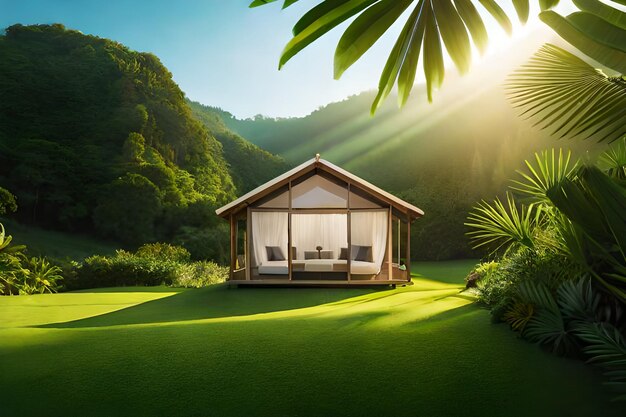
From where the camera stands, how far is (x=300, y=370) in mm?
4387

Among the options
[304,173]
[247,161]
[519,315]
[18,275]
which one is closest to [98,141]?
[247,161]

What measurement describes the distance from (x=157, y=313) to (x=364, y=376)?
4.97 meters

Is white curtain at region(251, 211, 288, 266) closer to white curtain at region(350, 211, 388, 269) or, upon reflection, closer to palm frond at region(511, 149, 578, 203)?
white curtain at region(350, 211, 388, 269)

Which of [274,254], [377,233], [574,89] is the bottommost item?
[274,254]

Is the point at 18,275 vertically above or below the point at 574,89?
below

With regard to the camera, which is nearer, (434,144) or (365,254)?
(365,254)

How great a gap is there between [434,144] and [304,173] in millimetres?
20156

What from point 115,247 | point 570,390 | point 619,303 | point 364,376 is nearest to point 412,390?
point 364,376

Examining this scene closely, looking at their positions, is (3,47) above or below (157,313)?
above

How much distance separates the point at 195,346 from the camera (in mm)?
5027

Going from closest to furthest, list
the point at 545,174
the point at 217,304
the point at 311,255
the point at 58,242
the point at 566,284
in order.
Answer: the point at 545,174
the point at 566,284
the point at 217,304
the point at 311,255
the point at 58,242

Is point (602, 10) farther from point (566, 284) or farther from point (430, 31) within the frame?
point (566, 284)

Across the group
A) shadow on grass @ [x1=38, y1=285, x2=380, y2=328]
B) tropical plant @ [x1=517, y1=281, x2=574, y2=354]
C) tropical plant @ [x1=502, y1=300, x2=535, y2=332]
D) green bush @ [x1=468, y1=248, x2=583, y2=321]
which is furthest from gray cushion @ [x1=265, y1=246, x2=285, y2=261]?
tropical plant @ [x1=517, y1=281, x2=574, y2=354]

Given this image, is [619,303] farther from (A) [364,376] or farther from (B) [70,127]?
(B) [70,127]
